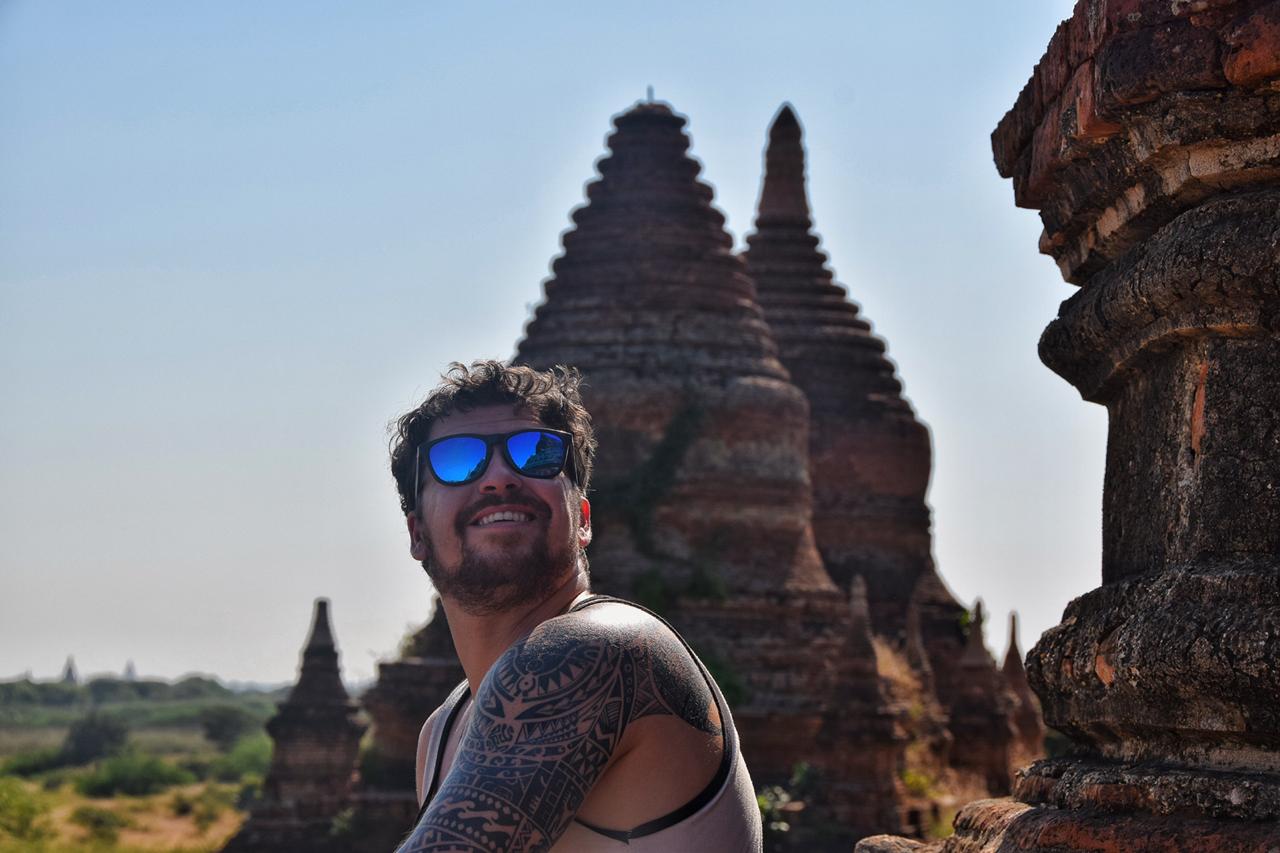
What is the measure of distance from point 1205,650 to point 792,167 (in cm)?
2723

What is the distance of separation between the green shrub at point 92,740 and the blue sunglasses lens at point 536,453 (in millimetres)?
49907

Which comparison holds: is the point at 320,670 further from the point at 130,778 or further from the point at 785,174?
the point at 130,778

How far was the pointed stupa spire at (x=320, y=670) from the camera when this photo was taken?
21312 millimetres

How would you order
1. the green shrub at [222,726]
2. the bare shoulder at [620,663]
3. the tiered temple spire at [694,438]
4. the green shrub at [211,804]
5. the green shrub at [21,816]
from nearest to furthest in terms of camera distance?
the bare shoulder at [620,663] < the tiered temple spire at [694,438] < the green shrub at [21,816] < the green shrub at [211,804] < the green shrub at [222,726]

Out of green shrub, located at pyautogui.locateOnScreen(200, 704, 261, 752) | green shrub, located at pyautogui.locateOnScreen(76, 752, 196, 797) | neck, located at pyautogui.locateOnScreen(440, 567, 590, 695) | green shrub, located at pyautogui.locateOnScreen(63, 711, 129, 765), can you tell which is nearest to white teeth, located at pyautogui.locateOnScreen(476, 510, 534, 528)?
neck, located at pyautogui.locateOnScreen(440, 567, 590, 695)

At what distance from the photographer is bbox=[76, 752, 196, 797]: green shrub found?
39250mm

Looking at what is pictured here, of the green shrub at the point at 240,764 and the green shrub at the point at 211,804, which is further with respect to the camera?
the green shrub at the point at 240,764

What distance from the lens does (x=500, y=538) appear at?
2984mm

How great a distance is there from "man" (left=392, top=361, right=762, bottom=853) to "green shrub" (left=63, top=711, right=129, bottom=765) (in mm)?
49826

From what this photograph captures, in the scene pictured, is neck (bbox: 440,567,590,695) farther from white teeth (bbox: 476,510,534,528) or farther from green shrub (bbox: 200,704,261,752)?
green shrub (bbox: 200,704,261,752)

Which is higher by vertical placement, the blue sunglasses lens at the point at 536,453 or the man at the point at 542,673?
the blue sunglasses lens at the point at 536,453

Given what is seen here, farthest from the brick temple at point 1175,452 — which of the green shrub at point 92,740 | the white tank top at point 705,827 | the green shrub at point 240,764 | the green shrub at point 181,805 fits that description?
the green shrub at point 92,740

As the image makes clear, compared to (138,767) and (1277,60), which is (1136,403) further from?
(138,767)

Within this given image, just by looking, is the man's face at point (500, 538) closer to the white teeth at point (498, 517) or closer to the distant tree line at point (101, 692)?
the white teeth at point (498, 517)
